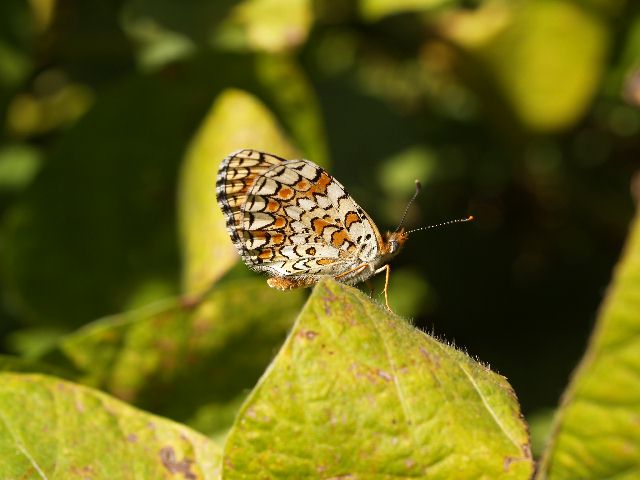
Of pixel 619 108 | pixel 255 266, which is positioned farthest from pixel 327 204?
pixel 619 108

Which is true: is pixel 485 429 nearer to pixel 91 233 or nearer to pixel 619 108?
pixel 91 233

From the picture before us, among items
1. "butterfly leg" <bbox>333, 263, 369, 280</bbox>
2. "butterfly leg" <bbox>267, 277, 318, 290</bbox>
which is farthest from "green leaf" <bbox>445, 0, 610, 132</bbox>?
"butterfly leg" <bbox>267, 277, 318, 290</bbox>

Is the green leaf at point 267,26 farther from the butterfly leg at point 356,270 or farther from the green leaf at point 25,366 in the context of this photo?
the green leaf at point 25,366

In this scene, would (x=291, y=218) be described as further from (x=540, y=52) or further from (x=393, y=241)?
(x=540, y=52)

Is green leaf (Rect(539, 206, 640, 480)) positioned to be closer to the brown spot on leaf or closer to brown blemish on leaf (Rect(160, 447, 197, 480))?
the brown spot on leaf

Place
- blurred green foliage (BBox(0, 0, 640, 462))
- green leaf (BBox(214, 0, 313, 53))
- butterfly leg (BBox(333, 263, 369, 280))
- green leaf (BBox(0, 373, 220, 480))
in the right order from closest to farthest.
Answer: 1. green leaf (BBox(0, 373, 220, 480))
2. butterfly leg (BBox(333, 263, 369, 280))
3. blurred green foliage (BBox(0, 0, 640, 462))
4. green leaf (BBox(214, 0, 313, 53))

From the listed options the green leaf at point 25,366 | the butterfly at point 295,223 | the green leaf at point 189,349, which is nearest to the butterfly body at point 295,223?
the butterfly at point 295,223
